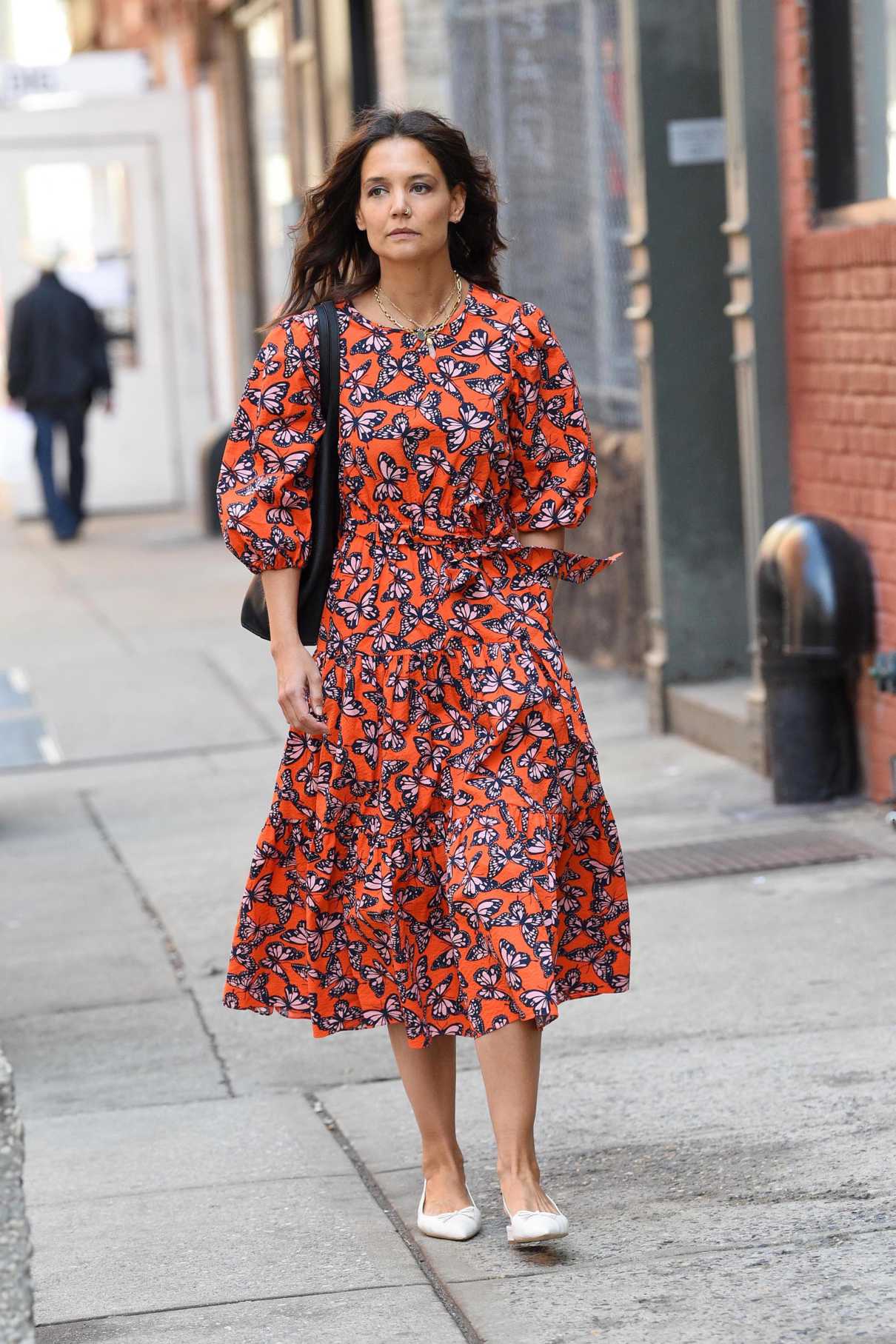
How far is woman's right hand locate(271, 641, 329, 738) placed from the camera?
372 centimetres

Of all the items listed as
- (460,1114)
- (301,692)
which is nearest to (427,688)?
(301,692)

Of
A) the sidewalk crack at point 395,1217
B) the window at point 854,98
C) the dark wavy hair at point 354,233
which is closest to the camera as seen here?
the sidewalk crack at point 395,1217

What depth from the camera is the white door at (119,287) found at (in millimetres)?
17094

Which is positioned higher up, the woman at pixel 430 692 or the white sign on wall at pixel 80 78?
the white sign on wall at pixel 80 78

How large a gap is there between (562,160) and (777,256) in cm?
300

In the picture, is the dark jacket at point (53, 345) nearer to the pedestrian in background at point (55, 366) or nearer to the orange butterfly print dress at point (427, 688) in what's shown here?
the pedestrian in background at point (55, 366)

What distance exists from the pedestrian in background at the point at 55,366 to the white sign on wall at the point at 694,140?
28.3 ft

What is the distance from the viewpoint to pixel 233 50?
16734mm

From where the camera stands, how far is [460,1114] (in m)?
4.48

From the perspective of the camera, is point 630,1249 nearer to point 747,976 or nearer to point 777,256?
point 747,976

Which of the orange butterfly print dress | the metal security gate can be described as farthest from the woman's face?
the metal security gate

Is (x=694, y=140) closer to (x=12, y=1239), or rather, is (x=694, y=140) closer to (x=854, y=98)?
(x=854, y=98)

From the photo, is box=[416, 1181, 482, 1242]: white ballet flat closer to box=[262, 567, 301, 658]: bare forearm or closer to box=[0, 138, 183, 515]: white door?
box=[262, 567, 301, 658]: bare forearm

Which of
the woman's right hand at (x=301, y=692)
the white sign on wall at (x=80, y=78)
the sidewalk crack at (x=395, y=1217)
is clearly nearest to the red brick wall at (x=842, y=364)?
the sidewalk crack at (x=395, y=1217)
